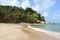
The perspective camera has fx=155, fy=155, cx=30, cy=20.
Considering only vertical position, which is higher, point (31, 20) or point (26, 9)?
point (26, 9)

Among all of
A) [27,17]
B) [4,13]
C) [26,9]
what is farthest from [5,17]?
[26,9]

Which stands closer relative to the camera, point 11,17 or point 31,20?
point 11,17

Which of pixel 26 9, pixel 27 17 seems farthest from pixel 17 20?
pixel 26 9

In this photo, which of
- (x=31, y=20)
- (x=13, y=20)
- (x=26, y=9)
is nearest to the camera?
(x=13, y=20)

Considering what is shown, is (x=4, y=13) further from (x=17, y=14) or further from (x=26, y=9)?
(x=26, y=9)

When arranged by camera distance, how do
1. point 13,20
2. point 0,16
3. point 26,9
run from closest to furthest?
point 0,16 → point 13,20 → point 26,9

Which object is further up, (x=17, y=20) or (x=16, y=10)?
(x=16, y=10)

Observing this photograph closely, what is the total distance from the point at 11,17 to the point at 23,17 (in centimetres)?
856

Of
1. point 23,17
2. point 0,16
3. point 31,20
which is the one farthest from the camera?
point 31,20

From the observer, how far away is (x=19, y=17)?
284 ft

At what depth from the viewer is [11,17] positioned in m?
84.0

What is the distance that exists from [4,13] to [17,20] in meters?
8.60

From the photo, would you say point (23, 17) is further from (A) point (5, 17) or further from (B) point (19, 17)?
(A) point (5, 17)

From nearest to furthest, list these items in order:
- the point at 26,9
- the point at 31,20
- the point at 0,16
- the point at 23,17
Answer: the point at 0,16
the point at 23,17
the point at 31,20
the point at 26,9
